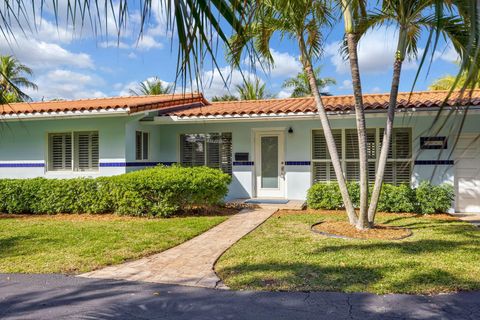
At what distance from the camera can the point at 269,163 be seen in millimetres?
13414

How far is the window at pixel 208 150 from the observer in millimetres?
Result: 13820

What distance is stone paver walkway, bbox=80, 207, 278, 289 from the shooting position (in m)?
5.56

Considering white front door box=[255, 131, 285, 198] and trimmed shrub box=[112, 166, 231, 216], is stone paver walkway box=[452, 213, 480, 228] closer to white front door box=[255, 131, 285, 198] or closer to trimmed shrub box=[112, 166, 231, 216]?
white front door box=[255, 131, 285, 198]

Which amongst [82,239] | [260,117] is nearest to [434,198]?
[260,117]

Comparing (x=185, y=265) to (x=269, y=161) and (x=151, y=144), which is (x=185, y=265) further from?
(x=151, y=144)

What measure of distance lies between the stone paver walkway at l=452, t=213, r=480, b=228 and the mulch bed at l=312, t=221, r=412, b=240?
7.75 ft

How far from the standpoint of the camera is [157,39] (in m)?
1.42

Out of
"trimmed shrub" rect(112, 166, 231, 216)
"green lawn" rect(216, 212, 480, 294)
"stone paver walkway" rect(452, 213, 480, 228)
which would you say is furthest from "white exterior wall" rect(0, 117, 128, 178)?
"stone paver walkway" rect(452, 213, 480, 228)

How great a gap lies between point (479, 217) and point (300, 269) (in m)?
7.12

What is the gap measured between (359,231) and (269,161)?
5424 mm

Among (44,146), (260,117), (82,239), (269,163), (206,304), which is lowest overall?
(206,304)

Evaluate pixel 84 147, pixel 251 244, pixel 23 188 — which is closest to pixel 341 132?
pixel 251 244

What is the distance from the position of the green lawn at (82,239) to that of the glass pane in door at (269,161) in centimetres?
336

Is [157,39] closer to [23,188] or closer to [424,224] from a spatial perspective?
[424,224]
